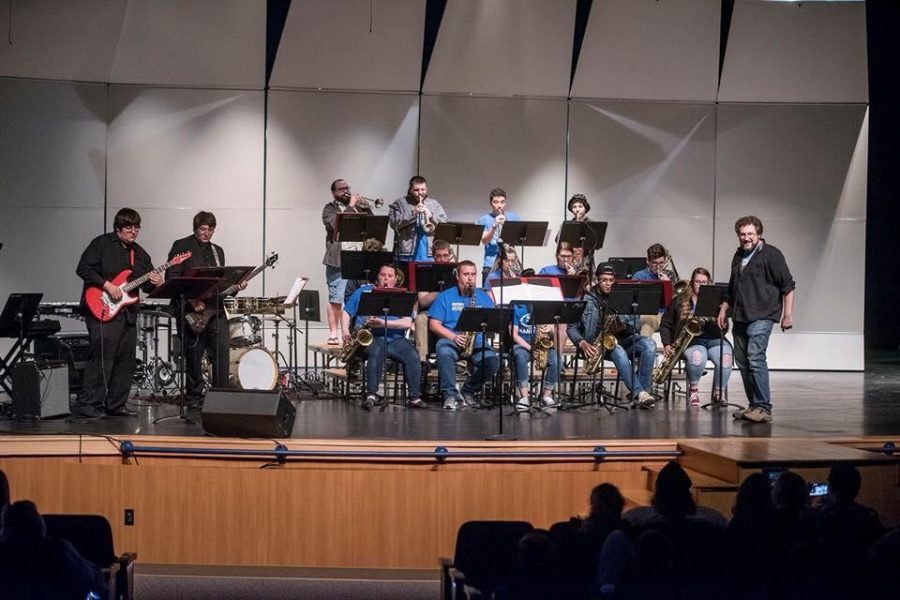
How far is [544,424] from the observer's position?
8289 millimetres

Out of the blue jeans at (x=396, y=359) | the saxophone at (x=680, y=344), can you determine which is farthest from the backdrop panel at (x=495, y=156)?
the blue jeans at (x=396, y=359)

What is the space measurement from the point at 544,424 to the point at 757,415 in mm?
1777

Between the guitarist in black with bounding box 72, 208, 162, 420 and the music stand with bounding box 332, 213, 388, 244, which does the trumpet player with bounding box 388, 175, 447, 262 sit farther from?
the guitarist in black with bounding box 72, 208, 162, 420

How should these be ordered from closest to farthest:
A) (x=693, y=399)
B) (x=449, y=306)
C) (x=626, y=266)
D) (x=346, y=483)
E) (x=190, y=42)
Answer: (x=346, y=483), (x=449, y=306), (x=693, y=399), (x=626, y=266), (x=190, y=42)

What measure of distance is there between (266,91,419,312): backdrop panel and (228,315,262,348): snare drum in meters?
2.60

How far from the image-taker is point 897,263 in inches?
655

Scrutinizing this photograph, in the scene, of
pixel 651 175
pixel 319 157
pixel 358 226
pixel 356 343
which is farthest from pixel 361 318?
pixel 651 175

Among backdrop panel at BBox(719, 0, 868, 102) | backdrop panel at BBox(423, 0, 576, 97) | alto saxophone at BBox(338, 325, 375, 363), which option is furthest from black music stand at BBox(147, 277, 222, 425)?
backdrop panel at BBox(719, 0, 868, 102)

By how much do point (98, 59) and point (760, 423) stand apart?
8.89 m

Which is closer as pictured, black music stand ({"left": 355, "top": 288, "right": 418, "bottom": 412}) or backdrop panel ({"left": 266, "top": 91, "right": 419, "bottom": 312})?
black music stand ({"left": 355, "top": 288, "right": 418, "bottom": 412})

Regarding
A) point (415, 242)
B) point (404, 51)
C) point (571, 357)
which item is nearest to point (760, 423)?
point (571, 357)

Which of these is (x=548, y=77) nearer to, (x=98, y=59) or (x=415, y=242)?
(x=415, y=242)

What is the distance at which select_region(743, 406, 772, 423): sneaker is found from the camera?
8.66m

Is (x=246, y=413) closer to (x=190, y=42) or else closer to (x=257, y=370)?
(x=257, y=370)
